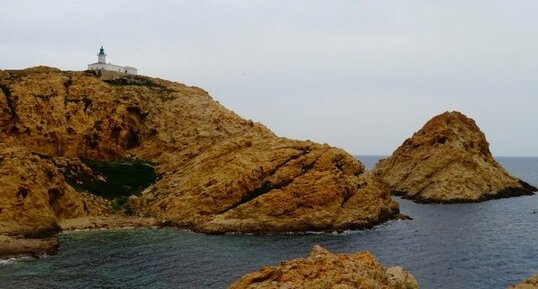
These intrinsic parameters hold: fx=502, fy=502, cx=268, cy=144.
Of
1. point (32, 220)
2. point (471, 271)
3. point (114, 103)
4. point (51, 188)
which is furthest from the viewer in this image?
point (114, 103)

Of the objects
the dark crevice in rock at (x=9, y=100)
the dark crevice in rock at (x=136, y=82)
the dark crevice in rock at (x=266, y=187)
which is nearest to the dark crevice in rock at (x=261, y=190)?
the dark crevice in rock at (x=266, y=187)

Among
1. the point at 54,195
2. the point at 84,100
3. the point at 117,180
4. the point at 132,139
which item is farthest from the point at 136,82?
the point at 54,195

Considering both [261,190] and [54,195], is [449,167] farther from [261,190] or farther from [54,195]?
[54,195]

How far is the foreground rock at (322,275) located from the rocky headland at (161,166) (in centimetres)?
4394

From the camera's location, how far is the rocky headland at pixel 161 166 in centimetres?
7025

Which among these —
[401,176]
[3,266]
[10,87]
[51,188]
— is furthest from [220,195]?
[401,176]

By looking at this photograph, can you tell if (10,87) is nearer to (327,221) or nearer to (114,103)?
(114,103)

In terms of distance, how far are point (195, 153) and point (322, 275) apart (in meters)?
68.6

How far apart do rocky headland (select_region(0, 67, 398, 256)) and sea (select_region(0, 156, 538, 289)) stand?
441cm

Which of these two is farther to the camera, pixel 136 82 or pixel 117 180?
pixel 136 82

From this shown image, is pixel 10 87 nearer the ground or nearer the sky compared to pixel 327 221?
nearer the sky

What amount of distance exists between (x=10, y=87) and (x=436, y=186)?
3541 inches

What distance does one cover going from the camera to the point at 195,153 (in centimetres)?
9131

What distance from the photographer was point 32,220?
208ft
